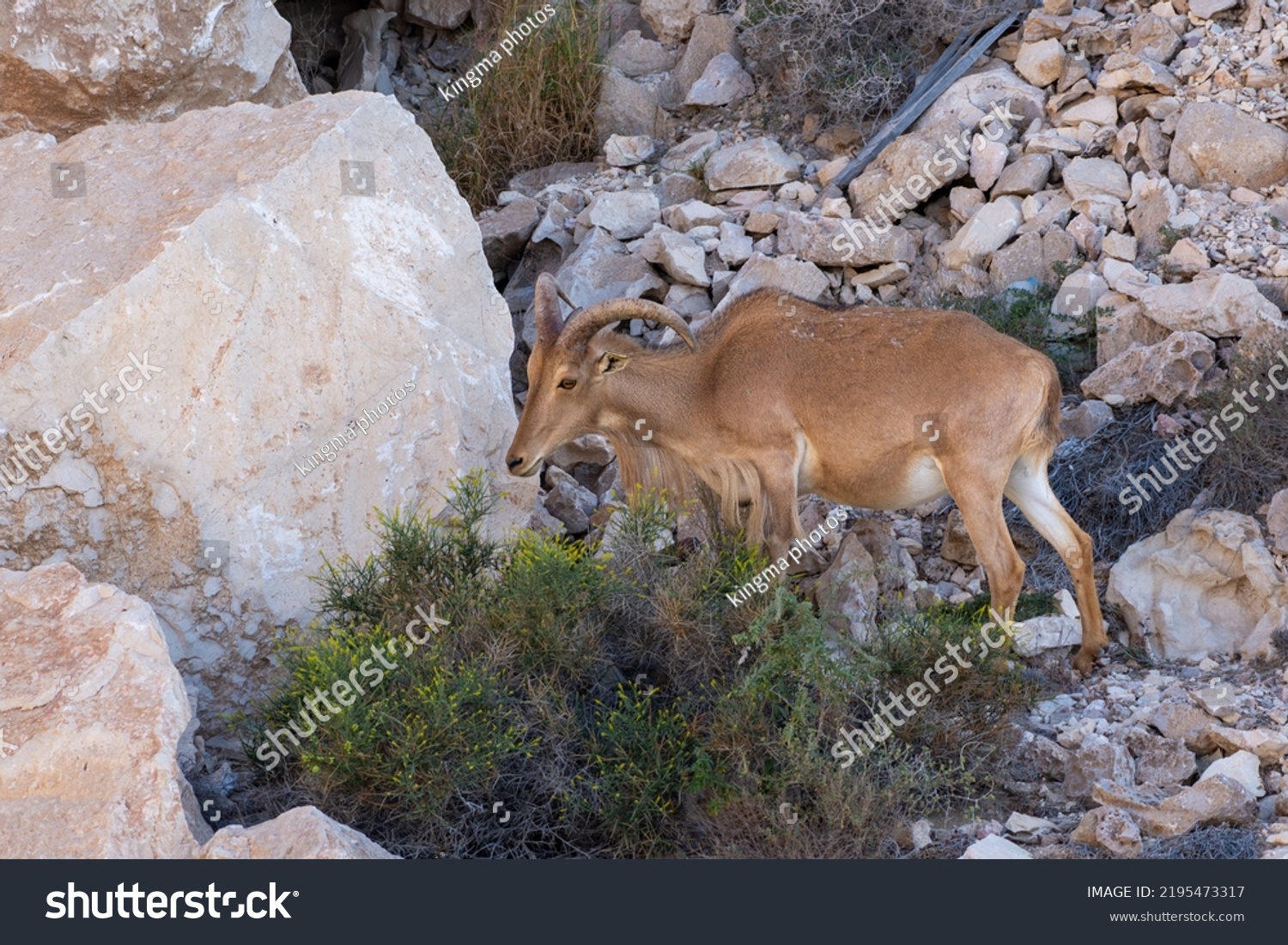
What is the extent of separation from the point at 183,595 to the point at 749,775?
9.25 ft

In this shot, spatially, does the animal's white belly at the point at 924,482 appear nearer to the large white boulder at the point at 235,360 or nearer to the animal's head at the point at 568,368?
the animal's head at the point at 568,368

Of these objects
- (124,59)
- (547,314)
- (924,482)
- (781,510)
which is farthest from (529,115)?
(924,482)

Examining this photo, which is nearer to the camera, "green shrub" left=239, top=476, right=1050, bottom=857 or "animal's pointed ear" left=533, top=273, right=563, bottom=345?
"green shrub" left=239, top=476, right=1050, bottom=857

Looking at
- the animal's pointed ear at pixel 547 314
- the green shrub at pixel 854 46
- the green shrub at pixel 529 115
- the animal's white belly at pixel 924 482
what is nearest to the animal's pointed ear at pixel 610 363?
the animal's pointed ear at pixel 547 314

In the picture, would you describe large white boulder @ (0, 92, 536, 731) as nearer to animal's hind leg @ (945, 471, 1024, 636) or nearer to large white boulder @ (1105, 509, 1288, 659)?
animal's hind leg @ (945, 471, 1024, 636)

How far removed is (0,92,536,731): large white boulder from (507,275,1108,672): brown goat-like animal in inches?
19.2

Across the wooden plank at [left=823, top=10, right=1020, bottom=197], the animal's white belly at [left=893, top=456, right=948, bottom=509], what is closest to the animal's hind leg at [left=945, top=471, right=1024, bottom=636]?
the animal's white belly at [left=893, top=456, right=948, bottom=509]

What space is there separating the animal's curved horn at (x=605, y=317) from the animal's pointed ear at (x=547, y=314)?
0.31 ft

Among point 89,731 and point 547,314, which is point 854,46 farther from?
point 89,731

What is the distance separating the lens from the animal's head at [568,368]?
8.34 metres

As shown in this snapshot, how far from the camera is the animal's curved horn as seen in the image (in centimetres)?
836

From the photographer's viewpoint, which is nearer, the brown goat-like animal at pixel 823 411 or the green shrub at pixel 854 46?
the brown goat-like animal at pixel 823 411

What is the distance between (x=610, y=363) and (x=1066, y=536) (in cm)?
259

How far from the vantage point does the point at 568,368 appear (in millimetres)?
8484
